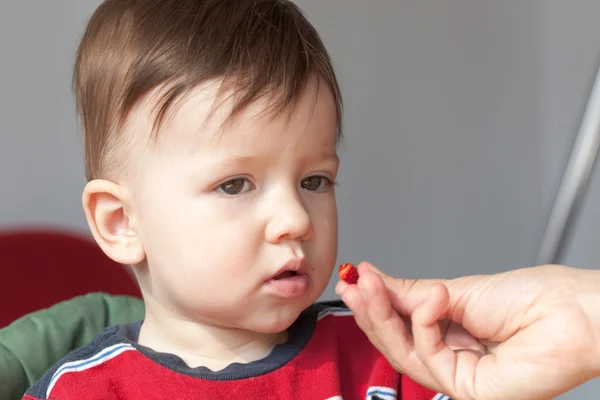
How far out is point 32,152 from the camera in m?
1.50

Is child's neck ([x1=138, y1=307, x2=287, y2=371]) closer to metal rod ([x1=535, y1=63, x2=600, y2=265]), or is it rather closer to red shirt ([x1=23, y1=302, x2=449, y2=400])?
red shirt ([x1=23, y1=302, x2=449, y2=400])

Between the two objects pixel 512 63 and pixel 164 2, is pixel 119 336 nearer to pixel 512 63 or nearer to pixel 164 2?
pixel 164 2

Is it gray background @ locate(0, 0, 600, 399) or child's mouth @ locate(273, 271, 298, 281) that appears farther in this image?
gray background @ locate(0, 0, 600, 399)

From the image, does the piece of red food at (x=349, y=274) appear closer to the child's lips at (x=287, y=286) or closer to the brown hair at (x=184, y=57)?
the child's lips at (x=287, y=286)

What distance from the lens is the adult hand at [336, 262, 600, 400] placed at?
2.11 feet

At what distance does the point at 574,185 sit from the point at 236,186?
0.48 m

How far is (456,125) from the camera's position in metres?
1.86

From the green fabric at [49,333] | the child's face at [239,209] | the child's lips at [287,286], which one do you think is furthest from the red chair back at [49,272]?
the child's lips at [287,286]

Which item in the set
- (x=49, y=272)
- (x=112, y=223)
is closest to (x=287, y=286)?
(x=112, y=223)

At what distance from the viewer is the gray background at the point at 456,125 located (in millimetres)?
1760

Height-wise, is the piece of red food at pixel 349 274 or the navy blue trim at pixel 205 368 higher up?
the piece of red food at pixel 349 274

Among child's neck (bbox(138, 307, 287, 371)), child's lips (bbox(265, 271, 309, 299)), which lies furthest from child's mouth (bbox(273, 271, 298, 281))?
child's neck (bbox(138, 307, 287, 371))

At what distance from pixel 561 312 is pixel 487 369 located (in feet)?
0.26

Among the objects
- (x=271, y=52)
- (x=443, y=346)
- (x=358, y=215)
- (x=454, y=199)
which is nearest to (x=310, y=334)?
(x=443, y=346)
